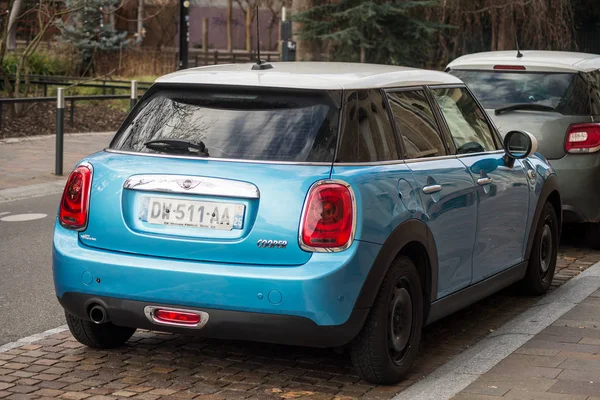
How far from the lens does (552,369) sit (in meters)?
5.68

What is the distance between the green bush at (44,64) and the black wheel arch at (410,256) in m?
25.3

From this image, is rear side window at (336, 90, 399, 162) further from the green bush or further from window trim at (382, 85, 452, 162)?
the green bush

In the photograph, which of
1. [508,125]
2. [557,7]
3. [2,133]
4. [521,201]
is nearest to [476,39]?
[557,7]

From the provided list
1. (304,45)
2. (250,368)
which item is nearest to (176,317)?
(250,368)

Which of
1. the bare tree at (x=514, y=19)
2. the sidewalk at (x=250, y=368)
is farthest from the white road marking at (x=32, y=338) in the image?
the bare tree at (x=514, y=19)

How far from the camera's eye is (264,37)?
71.2m

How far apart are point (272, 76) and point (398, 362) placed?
4.93ft

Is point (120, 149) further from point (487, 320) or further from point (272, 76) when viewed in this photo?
point (487, 320)

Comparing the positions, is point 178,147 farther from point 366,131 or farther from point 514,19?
point 514,19

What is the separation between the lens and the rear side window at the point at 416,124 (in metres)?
5.83

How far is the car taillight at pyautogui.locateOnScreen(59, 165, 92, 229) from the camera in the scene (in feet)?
18.0

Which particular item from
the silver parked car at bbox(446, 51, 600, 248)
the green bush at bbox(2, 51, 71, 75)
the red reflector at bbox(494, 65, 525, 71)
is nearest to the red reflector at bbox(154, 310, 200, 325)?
the silver parked car at bbox(446, 51, 600, 248)

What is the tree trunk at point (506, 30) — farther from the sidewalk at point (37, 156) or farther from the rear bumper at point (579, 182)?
the rear bumper at point (579, 182)

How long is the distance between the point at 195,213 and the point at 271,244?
0.41m
